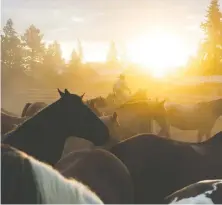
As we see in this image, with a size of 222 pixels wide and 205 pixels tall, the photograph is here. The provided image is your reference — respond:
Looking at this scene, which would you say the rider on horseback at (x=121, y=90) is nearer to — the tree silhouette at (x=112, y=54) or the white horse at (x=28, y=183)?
the white horse at (x=28, y=183)

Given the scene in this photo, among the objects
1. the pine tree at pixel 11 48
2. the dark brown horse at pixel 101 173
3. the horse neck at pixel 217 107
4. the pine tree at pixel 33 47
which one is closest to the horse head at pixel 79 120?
the dark brown horse at pixel 101 173

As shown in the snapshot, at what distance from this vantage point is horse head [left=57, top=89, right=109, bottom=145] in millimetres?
4461

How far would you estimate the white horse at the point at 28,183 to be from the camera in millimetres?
1451

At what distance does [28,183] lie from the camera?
1.45 meters

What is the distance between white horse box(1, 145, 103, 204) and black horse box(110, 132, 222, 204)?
2892 mm

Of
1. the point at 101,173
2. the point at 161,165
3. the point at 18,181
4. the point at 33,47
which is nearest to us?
the point at 18,181

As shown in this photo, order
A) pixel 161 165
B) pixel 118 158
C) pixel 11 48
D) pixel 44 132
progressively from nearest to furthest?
pixel 44 132 < pixel 118 158 < pixel 161 165 < pixel 11 48

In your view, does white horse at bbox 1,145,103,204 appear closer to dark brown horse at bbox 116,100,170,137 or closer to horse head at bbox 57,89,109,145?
horse head at bbox 57,89,109,145

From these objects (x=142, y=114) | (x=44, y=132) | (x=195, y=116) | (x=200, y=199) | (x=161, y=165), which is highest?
(x=44, y=132)

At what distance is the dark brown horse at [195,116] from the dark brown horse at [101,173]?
8816mm

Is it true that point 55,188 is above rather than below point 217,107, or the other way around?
above

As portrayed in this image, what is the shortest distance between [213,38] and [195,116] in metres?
13.6

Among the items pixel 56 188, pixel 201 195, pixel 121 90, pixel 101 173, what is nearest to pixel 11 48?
pixel 121 90

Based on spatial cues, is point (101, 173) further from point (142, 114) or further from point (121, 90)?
point (121, 90)
